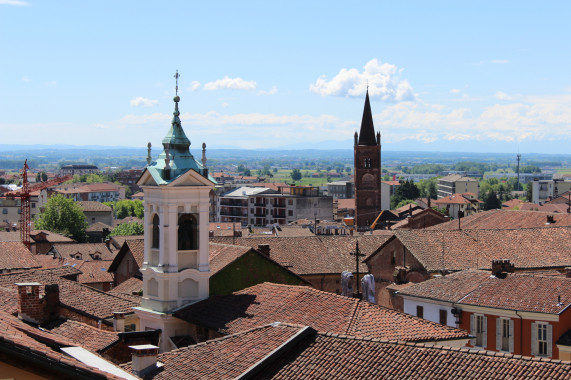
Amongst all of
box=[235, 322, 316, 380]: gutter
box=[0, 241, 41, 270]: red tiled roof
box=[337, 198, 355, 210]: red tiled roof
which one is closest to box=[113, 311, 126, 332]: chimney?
box=[235, 322, 316, 380]: gutter

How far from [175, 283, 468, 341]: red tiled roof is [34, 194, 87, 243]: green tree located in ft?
280

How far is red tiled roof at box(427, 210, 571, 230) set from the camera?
60.9 meters

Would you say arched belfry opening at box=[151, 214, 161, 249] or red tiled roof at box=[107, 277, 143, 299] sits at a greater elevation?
arched belfry opening at box=[151, 214, 161, 249]

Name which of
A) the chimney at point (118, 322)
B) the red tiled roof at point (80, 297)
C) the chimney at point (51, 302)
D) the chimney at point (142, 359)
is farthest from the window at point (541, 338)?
the chimney at point (142, 359)

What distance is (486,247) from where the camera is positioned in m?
47.6

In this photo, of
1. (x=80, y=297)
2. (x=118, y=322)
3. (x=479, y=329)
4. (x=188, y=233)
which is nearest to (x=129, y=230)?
(x=479, y=329)

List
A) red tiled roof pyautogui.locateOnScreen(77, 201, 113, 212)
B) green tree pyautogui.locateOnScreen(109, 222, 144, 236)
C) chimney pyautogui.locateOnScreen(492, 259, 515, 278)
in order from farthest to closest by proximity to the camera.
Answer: red tiled roof pyautogui.locateOnScreen(77, 201, 113, 212), green tree pyautogui.locateOnScreen(109, 222, 144, 236), chimney pyautogui.locateOnScreen(492, 259, 515, 278)

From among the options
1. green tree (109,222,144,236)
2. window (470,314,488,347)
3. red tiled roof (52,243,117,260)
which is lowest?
green tree (109,222,144,236)

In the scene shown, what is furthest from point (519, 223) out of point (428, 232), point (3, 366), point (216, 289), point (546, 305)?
point (3, 366)

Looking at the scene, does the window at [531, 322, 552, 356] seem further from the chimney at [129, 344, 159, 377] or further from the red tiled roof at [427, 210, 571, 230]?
the red tiled roof at [427, 210, 571, 230]

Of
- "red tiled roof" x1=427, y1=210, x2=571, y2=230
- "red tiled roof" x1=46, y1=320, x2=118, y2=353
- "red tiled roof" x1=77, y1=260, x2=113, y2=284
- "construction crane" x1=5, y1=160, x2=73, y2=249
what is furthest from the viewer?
"construction crane" x1=5, y1=160, x2=73, y2=249

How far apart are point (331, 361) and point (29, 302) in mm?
9969

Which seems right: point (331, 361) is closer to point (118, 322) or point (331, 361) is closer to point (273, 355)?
point (273, 355)

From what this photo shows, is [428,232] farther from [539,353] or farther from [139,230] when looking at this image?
[139,230]
